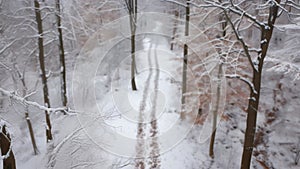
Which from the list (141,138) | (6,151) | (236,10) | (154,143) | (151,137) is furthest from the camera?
→ (151,137)

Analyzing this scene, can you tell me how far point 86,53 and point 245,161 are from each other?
37.3ft

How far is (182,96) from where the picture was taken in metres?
10.1

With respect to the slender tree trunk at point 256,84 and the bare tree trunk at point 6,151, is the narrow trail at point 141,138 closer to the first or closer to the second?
the slender tree trunk at point 256,84

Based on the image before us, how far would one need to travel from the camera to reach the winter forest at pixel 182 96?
5.69 meters

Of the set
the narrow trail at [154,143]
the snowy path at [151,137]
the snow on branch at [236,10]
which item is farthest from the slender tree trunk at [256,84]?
the snowy path at [151,137]

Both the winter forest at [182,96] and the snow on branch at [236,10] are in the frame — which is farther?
the winter forest at [182,96]

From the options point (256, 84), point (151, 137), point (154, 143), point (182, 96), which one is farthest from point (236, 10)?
point (151, 137)

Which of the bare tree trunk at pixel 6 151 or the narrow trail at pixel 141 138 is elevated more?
the bare tree trunk at pixel 6 151

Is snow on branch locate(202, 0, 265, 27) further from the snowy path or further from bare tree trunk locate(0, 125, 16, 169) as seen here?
the snowy path

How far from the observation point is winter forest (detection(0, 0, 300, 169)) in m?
5.69

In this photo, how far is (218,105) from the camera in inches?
340

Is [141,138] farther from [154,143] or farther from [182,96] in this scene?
[182,96]

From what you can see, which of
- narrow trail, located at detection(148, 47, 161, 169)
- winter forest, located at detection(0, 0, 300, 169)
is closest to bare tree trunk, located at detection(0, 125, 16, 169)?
winter forest, located at detection(0, 0, 300, 169)

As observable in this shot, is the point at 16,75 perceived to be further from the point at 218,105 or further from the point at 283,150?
the point at 283,150
